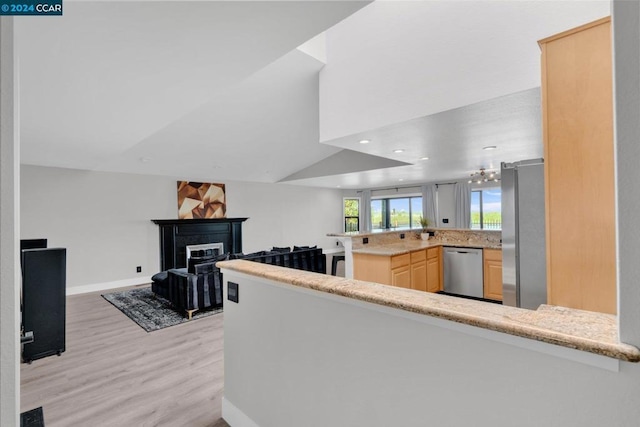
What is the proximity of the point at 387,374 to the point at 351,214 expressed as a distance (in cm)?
975

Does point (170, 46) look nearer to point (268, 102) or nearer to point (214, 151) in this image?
point (268, 102)

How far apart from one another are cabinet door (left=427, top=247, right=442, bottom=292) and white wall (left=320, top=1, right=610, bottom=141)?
2.81m

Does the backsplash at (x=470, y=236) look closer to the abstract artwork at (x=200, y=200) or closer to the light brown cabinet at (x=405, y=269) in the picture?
the light brown cabinet at (x=405, y=269)

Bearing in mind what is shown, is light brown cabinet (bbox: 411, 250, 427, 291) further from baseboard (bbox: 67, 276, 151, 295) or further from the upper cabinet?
baseboard (bbox: 67, 276, 151, 295)

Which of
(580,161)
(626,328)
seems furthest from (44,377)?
(580,161)

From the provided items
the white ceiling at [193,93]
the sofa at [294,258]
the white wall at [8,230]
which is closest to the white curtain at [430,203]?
the white ceiling at [193,93]

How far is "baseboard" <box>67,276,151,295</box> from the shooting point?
5223mm

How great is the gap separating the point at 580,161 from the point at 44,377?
154 inches

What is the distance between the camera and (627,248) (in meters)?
0.64

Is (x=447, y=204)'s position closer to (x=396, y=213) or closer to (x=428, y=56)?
(x=396, y=213)

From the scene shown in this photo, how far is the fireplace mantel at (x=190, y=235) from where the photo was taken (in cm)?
622

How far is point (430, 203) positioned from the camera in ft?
28.8

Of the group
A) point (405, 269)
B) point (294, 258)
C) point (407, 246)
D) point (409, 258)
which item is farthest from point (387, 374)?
point (294, 258)

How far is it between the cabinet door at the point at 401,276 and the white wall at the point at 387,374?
2579mm
